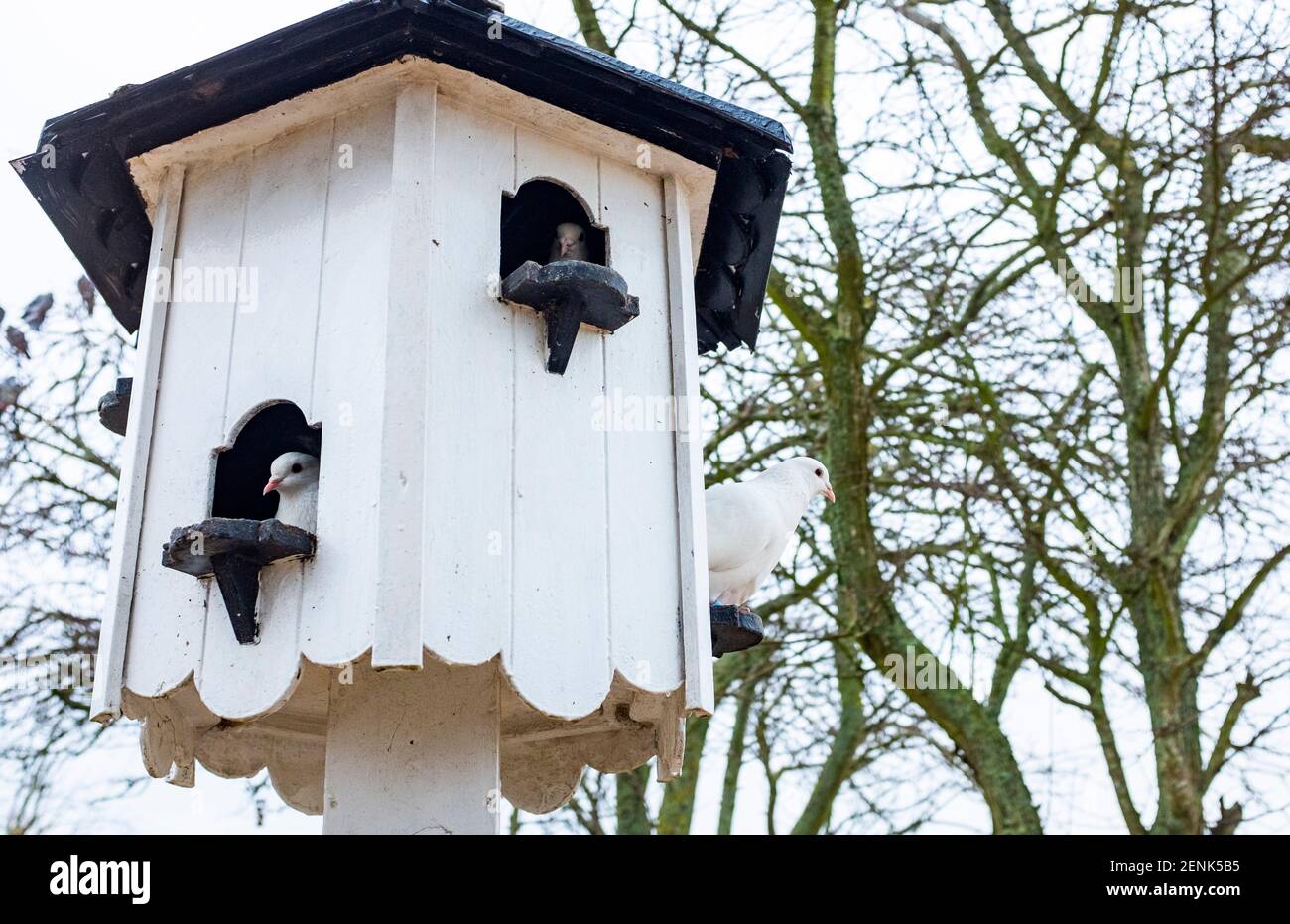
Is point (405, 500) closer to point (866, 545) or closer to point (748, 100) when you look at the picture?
point (866, 545)

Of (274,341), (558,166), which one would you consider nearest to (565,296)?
(558,166)

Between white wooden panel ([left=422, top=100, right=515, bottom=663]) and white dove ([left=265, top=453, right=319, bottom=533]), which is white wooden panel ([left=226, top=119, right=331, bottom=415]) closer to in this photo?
white dove ([left=265, top=453, right=319, bottom=533])

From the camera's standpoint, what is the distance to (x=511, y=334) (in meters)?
2.75

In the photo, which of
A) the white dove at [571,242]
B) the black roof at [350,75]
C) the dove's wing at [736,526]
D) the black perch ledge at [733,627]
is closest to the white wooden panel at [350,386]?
the black roof at [350,75]

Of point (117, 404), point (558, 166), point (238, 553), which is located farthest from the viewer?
point (117, 404)

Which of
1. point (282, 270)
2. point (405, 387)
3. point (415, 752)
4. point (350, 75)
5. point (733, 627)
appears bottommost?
point (415, 752)

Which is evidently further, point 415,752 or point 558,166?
point 558,166

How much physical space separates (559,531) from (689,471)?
37cm

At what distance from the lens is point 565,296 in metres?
2.73

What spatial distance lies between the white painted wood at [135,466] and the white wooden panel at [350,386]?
406 millimetres

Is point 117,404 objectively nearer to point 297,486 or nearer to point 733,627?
point 297,486

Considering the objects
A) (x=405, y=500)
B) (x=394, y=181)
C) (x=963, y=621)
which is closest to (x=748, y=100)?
(x=963, y=621)

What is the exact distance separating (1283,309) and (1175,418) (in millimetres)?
628

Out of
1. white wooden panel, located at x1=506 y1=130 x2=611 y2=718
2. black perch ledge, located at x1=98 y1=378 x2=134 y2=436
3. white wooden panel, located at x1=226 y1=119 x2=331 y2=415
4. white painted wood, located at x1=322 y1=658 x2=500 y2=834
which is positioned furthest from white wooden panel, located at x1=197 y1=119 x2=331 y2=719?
black perch ledge, located at x1=98 y1=378 x2=134 y2=436
